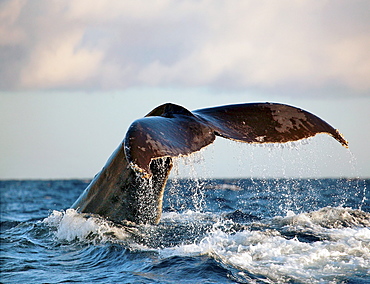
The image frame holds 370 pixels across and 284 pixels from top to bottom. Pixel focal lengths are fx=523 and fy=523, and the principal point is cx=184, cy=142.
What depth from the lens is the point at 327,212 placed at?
30.8 ft

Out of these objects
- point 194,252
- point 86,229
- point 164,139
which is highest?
point 164,139

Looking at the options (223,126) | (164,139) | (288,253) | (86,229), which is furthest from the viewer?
(86,229)

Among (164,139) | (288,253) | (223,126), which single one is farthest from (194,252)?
(164,139)

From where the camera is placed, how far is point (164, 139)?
15.1 feet

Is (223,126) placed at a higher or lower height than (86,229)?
higher

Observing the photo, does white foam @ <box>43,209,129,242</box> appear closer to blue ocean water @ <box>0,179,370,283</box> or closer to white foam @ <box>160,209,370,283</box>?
blue ocean water @ <box>0,179,370,283</box>

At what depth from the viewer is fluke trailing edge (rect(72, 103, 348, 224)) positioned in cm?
445

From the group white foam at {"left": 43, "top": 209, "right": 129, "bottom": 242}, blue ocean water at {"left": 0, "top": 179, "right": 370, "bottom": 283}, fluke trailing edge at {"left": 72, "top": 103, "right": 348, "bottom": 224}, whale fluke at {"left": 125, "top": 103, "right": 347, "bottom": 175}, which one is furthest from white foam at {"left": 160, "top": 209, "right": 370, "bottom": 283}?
whale fluke at {"left": 125, "top": 103, "right": 347, "bottom": 175}

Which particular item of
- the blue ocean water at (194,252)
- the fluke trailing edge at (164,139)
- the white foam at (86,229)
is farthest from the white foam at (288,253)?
the white foam at (86,229)

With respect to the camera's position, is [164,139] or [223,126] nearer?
[164,139]

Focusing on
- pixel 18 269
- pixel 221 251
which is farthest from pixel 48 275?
pixel 221 251

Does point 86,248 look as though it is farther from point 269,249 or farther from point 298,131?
point 298,131

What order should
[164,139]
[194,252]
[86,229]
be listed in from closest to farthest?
1. [164,139]
2. [194,252]
3. [86,229]

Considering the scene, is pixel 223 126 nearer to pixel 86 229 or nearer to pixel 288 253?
pixel 288 253
